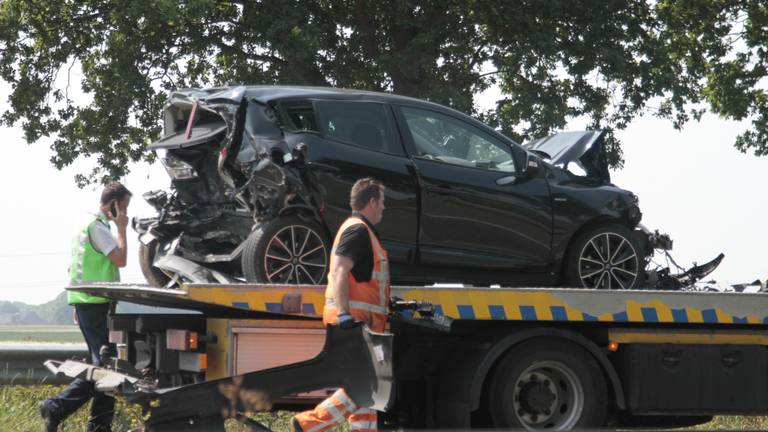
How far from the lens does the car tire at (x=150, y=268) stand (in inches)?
352

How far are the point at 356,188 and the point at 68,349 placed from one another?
4332mm

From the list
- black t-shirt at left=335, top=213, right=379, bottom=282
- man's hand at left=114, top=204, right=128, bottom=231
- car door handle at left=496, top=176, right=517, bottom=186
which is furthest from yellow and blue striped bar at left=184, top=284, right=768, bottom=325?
man's hand at left=114, top=204, right=128, bottom=231

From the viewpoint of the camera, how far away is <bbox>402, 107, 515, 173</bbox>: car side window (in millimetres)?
8508

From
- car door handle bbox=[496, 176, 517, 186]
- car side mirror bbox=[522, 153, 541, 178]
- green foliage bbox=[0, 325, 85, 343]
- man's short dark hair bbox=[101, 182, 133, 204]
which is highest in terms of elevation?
green foliage bbox=[0, 325, 85, 343]

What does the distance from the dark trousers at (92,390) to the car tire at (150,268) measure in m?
0.43

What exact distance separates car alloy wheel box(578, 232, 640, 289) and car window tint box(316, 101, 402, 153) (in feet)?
5.71

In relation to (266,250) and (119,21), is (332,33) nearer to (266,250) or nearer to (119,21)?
(119,21)

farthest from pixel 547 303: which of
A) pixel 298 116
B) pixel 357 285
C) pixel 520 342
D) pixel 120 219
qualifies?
pixel 120 219

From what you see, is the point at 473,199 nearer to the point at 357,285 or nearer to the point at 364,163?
the point at 364,163

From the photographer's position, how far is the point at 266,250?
25.3 feet

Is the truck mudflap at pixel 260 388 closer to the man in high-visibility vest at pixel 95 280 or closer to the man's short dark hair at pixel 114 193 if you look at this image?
the man in high-visibility vest at pixel 95 280

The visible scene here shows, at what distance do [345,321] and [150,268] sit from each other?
2.83 metres

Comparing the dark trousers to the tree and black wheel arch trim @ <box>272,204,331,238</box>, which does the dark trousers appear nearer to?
black wheel arch trim @ <box>272,204,331,238</box>

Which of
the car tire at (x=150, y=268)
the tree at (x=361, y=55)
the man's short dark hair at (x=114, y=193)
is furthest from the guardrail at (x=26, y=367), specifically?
the tree at (x=361, y=55)
